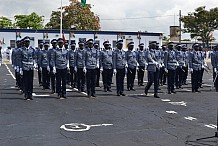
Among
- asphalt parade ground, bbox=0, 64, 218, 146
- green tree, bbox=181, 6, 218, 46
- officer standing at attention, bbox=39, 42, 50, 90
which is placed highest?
green tree, bbox=181, 6, 218, 46

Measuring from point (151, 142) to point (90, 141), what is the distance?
45.5 inches

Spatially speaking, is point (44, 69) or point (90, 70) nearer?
point (90, 70)

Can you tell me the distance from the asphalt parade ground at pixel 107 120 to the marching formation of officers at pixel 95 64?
708mm

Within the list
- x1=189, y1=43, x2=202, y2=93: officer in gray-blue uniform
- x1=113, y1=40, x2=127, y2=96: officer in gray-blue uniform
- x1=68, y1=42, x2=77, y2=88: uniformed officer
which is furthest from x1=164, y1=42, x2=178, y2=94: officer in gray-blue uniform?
x1=68, y1=42, x2=77, y2=88: uniformed officer

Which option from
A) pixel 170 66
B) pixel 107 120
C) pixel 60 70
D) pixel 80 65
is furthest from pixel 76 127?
pixel 170 66

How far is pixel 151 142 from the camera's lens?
23.1 feet

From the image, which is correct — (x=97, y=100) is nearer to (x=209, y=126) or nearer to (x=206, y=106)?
(x=206, y=106)

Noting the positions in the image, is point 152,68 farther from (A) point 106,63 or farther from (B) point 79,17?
(B) point 79,17

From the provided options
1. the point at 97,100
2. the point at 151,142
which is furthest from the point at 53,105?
the point at 151,142

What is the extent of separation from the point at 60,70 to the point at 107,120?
4820 millimetres

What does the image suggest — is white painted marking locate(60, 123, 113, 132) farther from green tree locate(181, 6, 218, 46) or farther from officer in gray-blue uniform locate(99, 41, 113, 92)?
green tree locate(181, 6, 218, 46)

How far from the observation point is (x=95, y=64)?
14078 mm

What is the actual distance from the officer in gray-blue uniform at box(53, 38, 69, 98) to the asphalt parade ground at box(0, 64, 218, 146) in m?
0.39

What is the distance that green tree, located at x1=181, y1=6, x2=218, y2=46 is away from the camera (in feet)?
198
